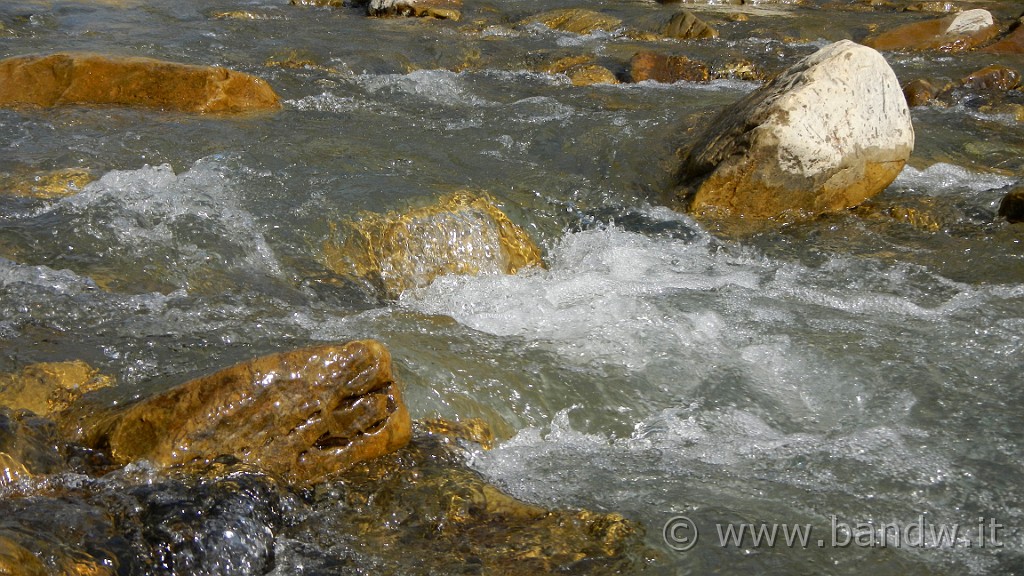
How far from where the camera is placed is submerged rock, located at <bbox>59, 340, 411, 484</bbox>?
2900 mm

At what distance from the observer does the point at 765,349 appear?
162 inches

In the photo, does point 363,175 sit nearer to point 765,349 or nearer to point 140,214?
point 140,214

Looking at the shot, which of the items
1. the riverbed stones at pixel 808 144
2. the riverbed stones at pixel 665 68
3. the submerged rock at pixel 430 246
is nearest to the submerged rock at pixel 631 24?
the riverbed stones at pixel 665 68

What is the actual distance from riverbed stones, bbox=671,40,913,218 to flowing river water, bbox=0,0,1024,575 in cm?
19

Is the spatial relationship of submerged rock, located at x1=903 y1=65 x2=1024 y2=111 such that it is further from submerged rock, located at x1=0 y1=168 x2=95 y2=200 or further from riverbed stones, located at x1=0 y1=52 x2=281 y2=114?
submerged rock, located at x1=0 y1=168 x2=95 y2=200

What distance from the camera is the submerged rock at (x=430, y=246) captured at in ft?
15.7

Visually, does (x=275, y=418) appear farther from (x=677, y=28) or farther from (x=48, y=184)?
(x=677, y=28)

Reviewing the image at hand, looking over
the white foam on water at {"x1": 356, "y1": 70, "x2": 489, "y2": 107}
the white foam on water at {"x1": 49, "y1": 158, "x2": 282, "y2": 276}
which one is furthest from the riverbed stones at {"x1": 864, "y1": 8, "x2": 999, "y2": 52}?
the white foam on water at {"x1": 49, "y1": 158, "x2": 282, "y2": 276}

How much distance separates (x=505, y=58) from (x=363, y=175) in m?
4.77

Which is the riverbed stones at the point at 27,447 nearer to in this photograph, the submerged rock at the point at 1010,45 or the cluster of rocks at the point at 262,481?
the cluster of rocks at the point at 262,481

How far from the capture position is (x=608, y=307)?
4.48 m

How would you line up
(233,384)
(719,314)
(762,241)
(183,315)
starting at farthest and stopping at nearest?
(762,241) < (719,314) < (183,315) < (233,384)

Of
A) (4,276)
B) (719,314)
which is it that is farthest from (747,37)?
(4,276)

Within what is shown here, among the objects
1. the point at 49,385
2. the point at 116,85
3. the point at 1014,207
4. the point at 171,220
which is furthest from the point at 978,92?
the point at 49,385
